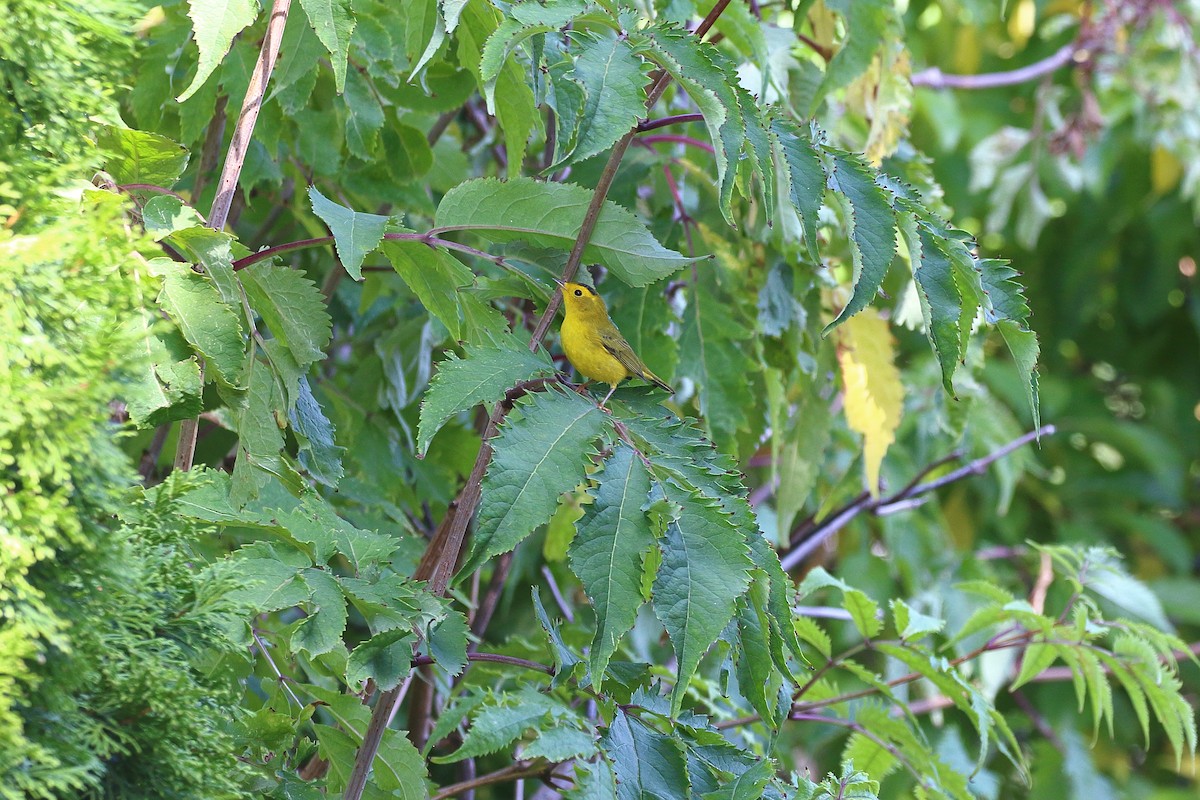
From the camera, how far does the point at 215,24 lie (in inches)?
37.6

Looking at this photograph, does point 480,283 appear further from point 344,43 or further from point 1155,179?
point 1155,179

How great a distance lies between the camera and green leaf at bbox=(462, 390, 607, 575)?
84 cm

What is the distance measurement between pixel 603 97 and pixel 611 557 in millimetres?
365

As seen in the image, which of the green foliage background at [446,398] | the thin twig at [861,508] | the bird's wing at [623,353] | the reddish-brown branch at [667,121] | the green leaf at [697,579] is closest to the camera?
the green foliage background at [446,398]

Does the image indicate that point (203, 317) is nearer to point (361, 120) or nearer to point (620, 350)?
point (361, 120)

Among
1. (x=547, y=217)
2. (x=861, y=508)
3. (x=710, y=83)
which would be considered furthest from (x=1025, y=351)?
(x=861, y=508)

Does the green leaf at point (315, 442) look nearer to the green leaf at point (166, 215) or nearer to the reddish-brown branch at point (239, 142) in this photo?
the reddish-brown branch at point (239, 142)

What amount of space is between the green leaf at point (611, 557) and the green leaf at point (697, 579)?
21 millimetres

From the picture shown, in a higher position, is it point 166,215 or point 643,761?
point 166,215

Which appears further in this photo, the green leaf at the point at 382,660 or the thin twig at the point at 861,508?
the thin twig at the point at 861,508

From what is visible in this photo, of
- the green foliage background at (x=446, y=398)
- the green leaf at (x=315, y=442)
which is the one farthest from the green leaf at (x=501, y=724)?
the green leaf at (x=315, y=442)

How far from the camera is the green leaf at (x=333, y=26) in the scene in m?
0.98

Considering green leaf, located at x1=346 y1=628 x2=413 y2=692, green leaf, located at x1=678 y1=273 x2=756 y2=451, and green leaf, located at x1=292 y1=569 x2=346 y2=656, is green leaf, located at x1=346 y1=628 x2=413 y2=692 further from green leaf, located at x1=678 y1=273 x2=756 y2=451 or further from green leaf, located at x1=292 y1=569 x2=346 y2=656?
green leaf, located at x1=678 y1=273 x2=756 y2=451

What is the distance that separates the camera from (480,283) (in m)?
Answer: 1.11
